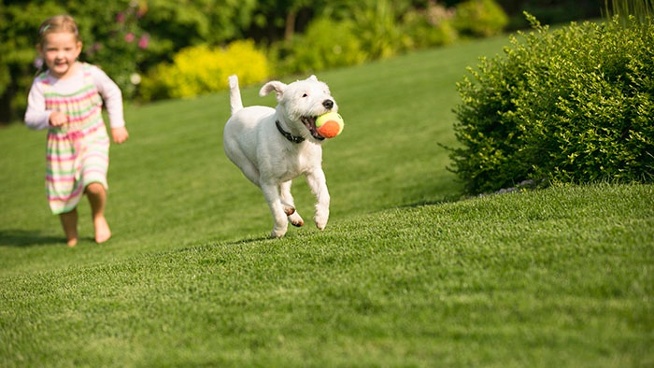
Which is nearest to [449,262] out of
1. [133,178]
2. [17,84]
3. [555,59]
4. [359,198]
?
[555,59]

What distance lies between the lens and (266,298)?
14.5 ft

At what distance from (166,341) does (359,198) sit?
5.79 m

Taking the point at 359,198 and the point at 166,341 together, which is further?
the point at 359,198

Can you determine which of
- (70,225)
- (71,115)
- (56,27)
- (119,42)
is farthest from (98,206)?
(119,42)

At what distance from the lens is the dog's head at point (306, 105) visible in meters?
5.42

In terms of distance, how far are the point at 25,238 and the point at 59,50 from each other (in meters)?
2.86

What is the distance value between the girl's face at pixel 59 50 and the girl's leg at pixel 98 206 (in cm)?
131

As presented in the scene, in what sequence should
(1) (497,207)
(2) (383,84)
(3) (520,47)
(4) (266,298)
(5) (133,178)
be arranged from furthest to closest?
(2) (383,84) → (5) (133,178) → (3) (520,47) → (1) (497,207) → (4) (266,298)

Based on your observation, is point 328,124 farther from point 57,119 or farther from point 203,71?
point 203,71

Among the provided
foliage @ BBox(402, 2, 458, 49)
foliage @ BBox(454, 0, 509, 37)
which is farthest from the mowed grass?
foliage @ BBox(454, 0, 509, 37)

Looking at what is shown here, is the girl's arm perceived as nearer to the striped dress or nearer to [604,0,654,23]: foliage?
the striped dress

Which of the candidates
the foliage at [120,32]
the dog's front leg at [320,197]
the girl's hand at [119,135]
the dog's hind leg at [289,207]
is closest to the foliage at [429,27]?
the foliage at [120,32]

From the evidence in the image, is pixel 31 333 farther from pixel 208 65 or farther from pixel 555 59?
pixel 208 65

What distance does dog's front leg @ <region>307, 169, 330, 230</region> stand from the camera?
5.86 metres
